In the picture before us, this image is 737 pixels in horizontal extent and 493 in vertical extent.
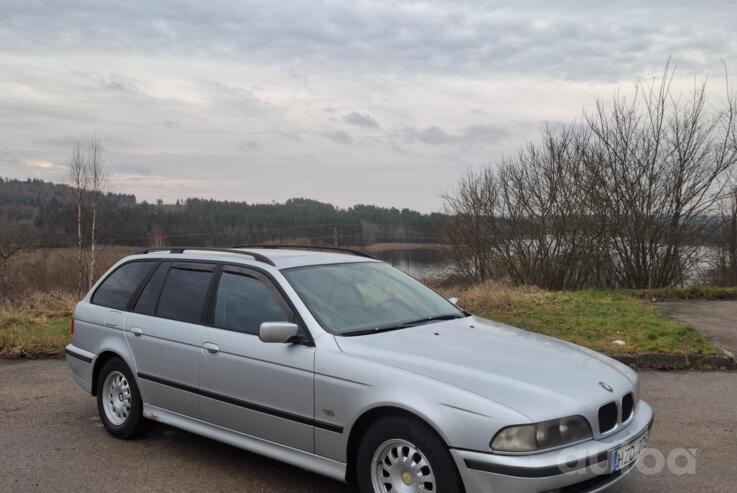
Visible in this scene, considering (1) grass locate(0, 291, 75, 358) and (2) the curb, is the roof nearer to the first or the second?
(2) the curb

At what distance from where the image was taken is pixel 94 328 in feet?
18.7

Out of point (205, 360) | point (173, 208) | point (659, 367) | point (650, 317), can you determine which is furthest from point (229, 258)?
point (173, 208)

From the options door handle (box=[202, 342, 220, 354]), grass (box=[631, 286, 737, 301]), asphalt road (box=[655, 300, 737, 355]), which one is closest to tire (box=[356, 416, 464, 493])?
door handle (box=[202, 342, 220, 354])

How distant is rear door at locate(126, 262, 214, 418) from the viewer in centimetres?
477

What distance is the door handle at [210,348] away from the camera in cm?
455

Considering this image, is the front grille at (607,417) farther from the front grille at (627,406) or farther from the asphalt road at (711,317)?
the asphalt road at (711,317)

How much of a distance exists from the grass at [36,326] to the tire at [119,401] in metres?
3.97

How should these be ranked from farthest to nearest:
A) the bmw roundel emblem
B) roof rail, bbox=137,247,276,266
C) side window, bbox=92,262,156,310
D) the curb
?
the curb
side window, bbox=92,262,156,310
roof rail, bbox=137,247,276,266
the bmw roundel emblem

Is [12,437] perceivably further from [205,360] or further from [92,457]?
[205,360]

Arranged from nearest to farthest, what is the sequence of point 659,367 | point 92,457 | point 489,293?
point 92,457 < point 659,367 < point 489,293

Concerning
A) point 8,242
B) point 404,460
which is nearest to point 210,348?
point 404,460

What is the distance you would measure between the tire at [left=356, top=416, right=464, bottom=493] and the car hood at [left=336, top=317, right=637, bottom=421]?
1.03ft

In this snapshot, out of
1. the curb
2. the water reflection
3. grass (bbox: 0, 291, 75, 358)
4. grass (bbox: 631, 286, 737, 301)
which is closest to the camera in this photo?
the curb

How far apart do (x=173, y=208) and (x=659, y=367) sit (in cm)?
3825
